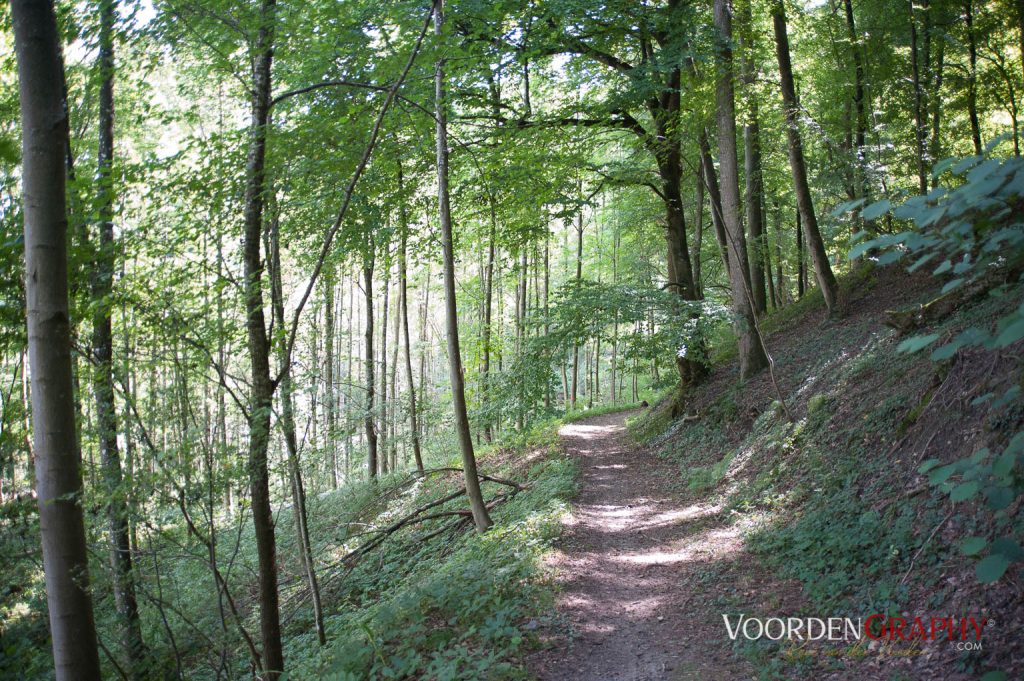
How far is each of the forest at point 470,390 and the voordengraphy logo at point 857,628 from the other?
0.07 ft

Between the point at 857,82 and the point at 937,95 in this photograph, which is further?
the point at 857,82

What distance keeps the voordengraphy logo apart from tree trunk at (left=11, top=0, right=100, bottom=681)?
175 inches

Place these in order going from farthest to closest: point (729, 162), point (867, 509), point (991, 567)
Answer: point (729, 162) < point (867, 509) < point (991, 567)

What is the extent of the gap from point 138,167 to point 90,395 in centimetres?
258

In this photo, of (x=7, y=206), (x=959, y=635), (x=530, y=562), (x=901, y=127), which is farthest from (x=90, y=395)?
(x=901, y=127)

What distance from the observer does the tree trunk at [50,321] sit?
8.84 ft

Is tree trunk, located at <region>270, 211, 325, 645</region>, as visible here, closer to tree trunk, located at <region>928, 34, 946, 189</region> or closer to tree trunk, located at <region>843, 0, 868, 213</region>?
tree trunk, located at <region>843, 0, 868, 213</region>

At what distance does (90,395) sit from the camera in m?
A: 5.80

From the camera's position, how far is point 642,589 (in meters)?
5.85

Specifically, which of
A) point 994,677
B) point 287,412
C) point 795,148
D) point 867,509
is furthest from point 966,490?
point 795,148

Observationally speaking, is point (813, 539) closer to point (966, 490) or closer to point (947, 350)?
point (966, 490)

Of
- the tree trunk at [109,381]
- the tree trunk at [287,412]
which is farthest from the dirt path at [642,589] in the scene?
the tree trunk at [109,381]

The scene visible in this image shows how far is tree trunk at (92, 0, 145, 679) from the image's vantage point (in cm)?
441

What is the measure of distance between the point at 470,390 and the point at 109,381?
26.4 feet
